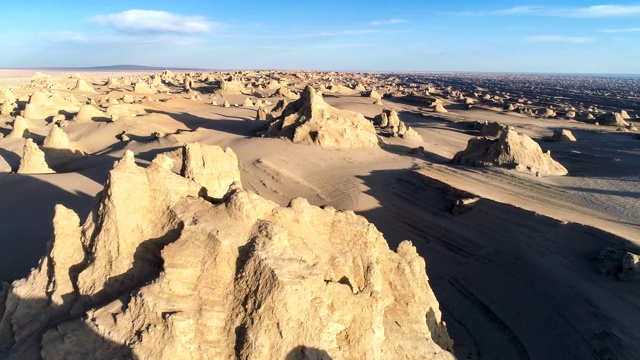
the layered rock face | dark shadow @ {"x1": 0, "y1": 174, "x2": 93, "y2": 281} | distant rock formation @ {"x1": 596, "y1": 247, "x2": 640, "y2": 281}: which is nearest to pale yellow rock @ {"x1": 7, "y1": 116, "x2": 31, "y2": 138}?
dark shadow @ {"x1": 0, "y1": 174, "x2": 93, "y2": 281}

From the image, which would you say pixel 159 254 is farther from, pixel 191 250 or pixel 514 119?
pixel 514 119

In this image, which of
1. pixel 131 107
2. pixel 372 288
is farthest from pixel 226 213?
pixel 131 107

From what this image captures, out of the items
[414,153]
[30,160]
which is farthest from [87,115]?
[414,153]

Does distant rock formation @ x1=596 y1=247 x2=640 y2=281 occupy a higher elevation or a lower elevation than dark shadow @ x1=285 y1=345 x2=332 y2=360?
lower

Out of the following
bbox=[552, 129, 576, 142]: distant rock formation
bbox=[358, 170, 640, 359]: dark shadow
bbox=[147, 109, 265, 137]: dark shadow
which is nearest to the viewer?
bbox=[358, 170, 640, 359]: dark shadow

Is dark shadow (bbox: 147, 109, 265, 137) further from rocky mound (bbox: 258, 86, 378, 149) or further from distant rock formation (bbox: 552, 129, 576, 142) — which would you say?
distant rock formation (bbox: 552, 129, 576, 142)
